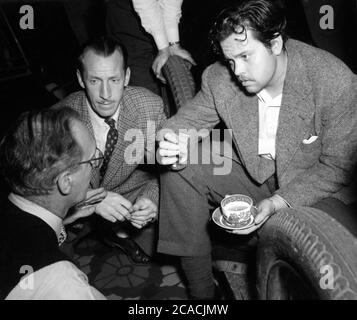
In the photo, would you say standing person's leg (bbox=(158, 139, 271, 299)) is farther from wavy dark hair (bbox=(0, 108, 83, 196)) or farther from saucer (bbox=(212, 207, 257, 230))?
wavy dark hair (bbox=(0, 108, 83, 196))

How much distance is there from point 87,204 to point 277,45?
1.37 metres

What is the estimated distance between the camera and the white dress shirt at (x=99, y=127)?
2666 millimetres

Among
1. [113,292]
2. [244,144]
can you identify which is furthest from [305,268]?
[113,292]

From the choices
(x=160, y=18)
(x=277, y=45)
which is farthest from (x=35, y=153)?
(x=160, y=18)

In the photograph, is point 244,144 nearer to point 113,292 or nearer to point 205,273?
point 205,273

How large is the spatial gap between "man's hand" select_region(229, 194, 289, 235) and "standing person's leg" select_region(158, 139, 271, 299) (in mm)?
258

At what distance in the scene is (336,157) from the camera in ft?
6.28

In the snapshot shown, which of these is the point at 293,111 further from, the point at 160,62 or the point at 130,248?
the point at 130,248

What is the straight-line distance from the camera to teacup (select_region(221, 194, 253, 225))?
1855 mm

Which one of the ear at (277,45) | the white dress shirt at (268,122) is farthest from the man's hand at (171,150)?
the ear at (277,45)

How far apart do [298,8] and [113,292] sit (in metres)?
2.77

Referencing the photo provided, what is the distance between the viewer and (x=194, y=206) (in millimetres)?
2111

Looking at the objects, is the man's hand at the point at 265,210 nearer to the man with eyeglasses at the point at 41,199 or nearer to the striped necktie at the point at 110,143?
the man with eyeglasses at the point at 41,199

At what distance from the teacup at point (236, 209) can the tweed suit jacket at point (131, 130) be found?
0.75 meters
